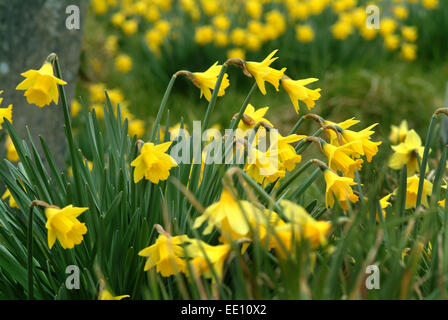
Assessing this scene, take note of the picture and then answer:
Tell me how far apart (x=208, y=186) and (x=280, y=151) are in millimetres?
273

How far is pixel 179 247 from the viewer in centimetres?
161

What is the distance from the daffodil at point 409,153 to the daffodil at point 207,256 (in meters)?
0.99

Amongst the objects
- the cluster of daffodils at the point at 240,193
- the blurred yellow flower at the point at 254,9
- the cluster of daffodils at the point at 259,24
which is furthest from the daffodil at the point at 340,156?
the blurred yellow flower at the point at 254,9

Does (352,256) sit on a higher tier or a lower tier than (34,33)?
lower

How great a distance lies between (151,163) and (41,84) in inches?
15.6

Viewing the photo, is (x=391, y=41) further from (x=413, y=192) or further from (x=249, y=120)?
(x=249, y=120)

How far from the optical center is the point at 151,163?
1.71m

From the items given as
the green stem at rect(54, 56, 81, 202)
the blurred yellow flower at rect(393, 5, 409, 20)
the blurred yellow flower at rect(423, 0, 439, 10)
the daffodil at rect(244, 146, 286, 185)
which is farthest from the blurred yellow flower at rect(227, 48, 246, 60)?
the daffodil at rect(244, 146, 286, 185)

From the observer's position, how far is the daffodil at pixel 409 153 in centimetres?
223

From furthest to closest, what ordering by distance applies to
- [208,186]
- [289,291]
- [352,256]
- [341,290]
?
[208,186] < [352,256] < [341,290] < [289,291]

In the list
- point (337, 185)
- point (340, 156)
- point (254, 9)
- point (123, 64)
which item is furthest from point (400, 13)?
point (337, 185)

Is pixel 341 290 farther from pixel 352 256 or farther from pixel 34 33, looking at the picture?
pixel 34 33

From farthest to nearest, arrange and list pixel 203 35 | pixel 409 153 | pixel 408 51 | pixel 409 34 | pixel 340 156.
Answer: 1. pixel 409 34
2. pixel 408 51
3. pixel 203 35
4. pixel 409 153
5. pixel 340 156
